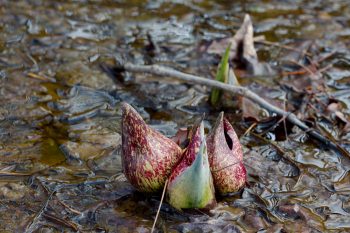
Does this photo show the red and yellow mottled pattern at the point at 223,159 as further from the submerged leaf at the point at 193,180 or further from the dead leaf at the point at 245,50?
the dead leaf at the point at 245,50

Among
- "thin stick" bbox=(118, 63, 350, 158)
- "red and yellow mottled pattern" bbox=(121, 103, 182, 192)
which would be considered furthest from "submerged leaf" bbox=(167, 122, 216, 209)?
"thin stick" bbox=(118, 63, 350, 158)

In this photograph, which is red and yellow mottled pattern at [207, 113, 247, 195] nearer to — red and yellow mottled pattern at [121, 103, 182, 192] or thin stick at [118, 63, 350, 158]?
red and yellow mottled pattern at [121, 103, 182, 192]

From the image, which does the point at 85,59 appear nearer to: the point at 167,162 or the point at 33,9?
the point at 33,9

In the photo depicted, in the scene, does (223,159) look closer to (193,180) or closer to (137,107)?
(193,180)

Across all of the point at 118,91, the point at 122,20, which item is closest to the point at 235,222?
the point at 118,91

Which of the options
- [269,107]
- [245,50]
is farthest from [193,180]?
[245,50]

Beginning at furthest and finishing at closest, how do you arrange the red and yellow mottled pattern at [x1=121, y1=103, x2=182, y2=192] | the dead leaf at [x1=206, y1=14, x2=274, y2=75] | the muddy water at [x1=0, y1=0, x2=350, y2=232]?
the dead leaf at [x1=206, y1=14, x2=274, y2=75] < the muddy water at [x1=0, y1=0, x2=350, y2=232] < the red and yellow mottled pattern at [x1=121, y1=103, x2=182, y2=192]
